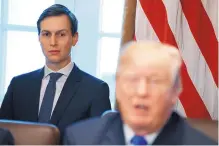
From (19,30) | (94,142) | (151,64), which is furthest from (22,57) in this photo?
(151,64)

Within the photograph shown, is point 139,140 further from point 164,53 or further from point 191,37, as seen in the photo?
point 191,37

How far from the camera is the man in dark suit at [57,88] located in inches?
70.7

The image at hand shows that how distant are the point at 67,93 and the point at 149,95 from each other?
3.02ft

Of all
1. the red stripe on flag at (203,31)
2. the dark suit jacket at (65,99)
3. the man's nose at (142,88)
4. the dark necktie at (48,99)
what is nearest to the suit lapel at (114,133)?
the man's nose at (142,88)

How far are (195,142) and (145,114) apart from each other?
197 millimetres

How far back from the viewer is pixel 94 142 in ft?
3.69

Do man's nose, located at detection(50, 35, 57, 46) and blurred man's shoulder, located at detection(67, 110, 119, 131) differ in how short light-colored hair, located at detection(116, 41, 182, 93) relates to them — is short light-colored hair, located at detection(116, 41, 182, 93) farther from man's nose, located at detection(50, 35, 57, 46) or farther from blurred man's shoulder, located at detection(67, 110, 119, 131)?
man's nose, located at detection(50, 35, 57, 46)

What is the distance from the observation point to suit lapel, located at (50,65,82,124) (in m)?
1.82

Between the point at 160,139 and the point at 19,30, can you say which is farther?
the point at 19,30

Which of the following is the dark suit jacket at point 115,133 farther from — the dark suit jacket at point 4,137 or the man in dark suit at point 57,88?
the man in dark suit at point 57,88

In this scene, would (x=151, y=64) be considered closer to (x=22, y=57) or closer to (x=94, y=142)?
(x=94, y=142)

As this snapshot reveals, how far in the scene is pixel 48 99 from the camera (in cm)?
186

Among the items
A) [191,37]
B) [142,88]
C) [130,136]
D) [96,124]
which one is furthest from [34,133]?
[191,37]

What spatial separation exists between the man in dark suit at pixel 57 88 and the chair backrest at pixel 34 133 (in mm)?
113
